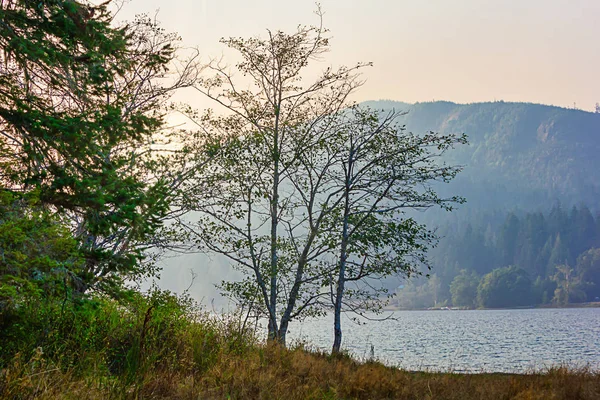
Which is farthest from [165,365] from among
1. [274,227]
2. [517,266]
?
[517,266]

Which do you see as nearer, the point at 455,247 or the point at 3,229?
the point at 3,229

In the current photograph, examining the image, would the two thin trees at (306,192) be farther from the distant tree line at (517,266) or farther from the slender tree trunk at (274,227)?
the distant tree line at (517,266)

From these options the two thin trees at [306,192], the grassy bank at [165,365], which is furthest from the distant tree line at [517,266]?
the grassy bank at [165,365]

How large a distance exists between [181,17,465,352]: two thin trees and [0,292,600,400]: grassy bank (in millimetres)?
6312

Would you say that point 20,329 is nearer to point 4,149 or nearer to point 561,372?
point 4,149

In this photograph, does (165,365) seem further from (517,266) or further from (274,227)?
(517,266)

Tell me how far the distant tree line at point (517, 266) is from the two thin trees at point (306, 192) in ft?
444

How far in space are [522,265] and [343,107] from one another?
173 meters

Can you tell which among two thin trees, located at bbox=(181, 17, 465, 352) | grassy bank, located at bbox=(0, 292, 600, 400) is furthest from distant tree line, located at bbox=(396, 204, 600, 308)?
grassy bank, located at bbox=(0, 292, 600, 400)

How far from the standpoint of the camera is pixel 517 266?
161 meters

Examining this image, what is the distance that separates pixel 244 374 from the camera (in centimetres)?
722

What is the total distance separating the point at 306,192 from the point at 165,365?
37.1ft

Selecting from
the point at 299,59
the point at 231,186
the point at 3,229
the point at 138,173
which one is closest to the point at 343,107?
the point at 299,59

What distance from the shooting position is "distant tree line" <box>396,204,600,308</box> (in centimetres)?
14738
